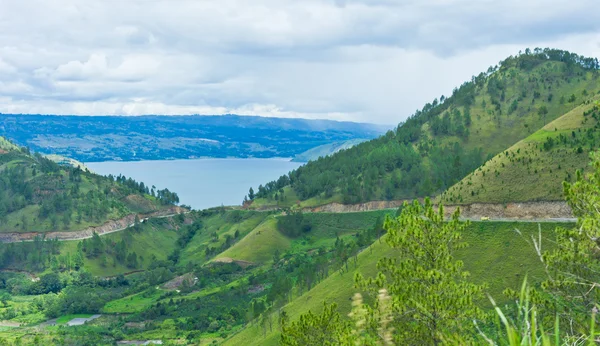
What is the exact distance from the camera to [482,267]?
6800cm

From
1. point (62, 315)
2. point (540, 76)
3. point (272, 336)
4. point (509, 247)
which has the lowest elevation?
point (62, 315)

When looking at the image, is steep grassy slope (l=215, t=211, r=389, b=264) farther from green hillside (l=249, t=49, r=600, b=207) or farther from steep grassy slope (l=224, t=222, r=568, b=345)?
steep grassy slope (l=224, t=222, r=568, b=345)

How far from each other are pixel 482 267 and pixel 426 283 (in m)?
41.9

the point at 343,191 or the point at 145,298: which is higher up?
the point at 343,191

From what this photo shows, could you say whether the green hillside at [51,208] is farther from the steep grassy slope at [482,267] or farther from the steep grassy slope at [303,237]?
the steep grassy slope at [482,267]

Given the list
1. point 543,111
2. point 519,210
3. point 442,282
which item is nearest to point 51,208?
point 519,210

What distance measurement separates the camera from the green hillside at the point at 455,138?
517 ft

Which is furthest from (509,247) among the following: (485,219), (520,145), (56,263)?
(56,263)

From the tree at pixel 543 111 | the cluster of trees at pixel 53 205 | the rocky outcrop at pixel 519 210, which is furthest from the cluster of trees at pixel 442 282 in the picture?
the cluster of trees at pixel 53 205

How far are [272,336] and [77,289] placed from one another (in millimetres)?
91571

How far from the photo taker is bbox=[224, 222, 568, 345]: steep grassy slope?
6438 centimetres

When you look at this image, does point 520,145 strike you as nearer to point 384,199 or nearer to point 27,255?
point 384,199

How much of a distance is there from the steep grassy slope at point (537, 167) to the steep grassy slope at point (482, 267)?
6.01 meters

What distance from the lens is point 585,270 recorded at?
2991cm
